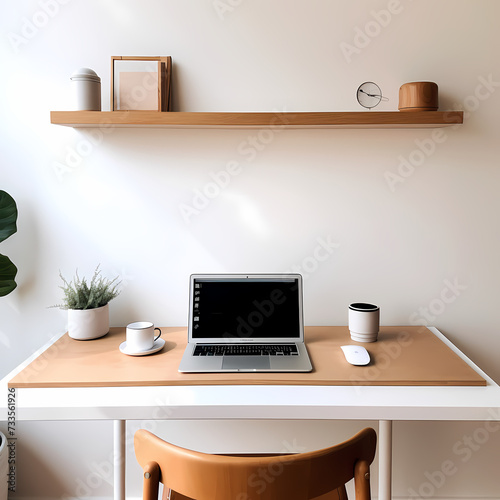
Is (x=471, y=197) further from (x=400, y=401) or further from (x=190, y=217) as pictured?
(x=190, y=217)

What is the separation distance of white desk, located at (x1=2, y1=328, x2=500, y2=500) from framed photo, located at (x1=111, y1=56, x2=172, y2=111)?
979 millimetres

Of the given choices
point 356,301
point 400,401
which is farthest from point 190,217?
point 400,401

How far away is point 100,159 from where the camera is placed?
1805mm

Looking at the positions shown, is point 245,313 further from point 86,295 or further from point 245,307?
point 86,295

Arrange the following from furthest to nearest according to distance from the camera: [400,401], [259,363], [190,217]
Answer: [190,217]
[259,363]
[400,401]

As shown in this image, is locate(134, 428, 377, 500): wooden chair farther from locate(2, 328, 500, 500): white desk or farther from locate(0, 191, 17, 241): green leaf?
locate(0, 191, 17, 241): green leaf

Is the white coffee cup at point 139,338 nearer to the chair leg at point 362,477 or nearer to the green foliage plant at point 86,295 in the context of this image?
the green foliage plant at point 86,295

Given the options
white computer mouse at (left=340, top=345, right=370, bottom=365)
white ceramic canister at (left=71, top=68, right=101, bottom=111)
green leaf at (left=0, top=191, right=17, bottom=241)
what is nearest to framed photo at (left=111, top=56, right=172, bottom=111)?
white ceramic canister at (left=71, top=68, right=101, bottom=111)

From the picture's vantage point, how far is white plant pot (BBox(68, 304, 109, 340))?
167 centimetres

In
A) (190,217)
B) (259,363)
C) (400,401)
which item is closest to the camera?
(400,401)

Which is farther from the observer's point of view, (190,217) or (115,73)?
(190,217)

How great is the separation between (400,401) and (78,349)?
1.04 metres

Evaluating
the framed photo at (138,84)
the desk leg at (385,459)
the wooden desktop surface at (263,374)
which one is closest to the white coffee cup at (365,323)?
the wooden desktop surface at (263,374)

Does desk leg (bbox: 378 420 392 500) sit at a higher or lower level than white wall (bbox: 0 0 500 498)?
lower
